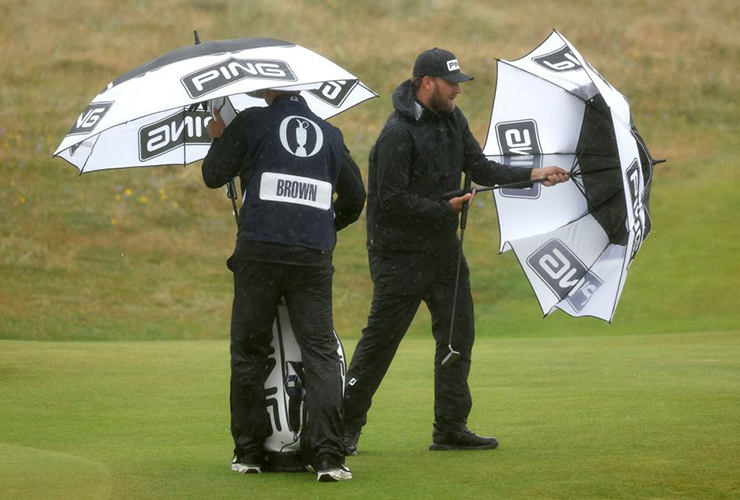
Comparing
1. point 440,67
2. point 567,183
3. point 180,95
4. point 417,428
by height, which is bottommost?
point 417,428

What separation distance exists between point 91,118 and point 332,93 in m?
1.56

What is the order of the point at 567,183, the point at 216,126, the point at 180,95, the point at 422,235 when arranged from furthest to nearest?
the point at 567,183, the point at 422,235, the point at 216,126, the point at 180,95

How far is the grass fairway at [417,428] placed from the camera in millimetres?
5016

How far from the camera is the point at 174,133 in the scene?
6.25 meters

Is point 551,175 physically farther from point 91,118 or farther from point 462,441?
point 91,118

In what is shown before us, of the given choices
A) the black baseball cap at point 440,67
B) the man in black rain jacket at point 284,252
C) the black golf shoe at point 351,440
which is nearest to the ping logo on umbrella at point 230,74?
the man in black rain jacket at point 284,252

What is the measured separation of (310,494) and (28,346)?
8.16 meters

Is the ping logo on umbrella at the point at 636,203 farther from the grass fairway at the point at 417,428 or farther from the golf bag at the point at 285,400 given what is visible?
the golf bag at the point at 285,400

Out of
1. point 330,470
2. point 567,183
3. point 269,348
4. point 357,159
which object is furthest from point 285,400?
point 357,159

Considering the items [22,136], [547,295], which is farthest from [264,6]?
[547,295]

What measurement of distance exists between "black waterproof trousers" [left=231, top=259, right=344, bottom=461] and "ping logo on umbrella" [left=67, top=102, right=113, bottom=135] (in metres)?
0.85

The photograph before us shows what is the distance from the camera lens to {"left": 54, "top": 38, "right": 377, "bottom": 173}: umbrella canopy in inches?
199

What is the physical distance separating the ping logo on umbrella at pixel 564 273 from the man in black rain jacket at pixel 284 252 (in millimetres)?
1480

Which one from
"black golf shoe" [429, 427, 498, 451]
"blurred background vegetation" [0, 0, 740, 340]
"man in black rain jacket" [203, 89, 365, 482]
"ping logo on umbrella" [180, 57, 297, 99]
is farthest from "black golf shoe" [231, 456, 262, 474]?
"blurred background vegetation" [0, 0, 740, 340]
